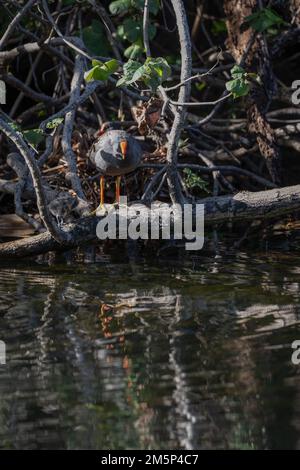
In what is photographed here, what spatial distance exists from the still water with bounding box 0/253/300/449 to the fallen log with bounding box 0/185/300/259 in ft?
0.60

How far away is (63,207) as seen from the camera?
19.5 ft

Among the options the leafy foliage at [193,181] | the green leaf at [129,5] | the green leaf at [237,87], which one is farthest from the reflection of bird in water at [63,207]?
the green leaf at [129,5]

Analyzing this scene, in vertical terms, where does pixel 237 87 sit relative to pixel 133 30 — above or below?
below

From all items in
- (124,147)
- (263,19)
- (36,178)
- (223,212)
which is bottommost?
(223,212)

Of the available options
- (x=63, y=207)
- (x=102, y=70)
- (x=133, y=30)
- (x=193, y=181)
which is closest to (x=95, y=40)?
(x=133, y=30)

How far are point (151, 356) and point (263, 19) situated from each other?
3.24 metres

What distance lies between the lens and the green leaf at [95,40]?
748 centimetres

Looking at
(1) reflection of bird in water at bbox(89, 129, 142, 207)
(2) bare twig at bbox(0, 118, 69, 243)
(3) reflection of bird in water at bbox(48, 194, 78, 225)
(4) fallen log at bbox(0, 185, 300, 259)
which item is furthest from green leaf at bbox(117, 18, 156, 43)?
(2) bare twig at bbox(0, 118, 69, 243)

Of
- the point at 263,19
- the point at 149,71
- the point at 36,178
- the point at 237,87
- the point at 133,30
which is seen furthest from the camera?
the point at 133,30

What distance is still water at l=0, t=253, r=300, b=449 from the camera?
3486mm

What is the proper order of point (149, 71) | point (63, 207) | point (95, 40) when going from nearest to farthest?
point (149, 71)
point (63, 207)
point (95, 40)

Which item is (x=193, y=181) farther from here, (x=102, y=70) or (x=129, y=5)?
(x=102, y=70)

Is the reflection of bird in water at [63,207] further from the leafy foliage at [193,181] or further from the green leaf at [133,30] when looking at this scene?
the green leaf at [133,30]

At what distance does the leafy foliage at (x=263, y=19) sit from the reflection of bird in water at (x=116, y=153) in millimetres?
1370
